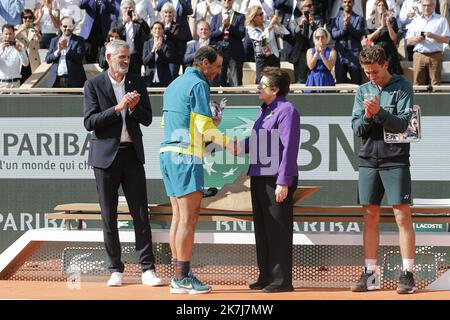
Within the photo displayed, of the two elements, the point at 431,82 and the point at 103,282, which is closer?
the point at 103,282

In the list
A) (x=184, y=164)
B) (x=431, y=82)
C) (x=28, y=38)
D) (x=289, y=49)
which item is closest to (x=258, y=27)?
(x=289, y=49)

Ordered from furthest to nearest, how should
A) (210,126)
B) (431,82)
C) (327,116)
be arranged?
(431,82), (327,116), (210,126)

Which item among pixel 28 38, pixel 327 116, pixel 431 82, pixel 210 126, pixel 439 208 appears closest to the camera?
pixel 210 126

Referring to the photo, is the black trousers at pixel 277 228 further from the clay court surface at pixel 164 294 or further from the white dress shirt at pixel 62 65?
the white dress shirt at pixel 62 65

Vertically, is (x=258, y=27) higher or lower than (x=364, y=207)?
higher

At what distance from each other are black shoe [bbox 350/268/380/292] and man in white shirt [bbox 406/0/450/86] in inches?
196

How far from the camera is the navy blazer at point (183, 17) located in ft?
44.4

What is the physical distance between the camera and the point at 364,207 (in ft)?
27.6

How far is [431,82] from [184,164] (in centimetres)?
572

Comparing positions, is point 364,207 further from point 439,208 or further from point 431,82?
point 431,82

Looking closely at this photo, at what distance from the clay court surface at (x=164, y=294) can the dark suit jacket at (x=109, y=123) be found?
1086 millimetres

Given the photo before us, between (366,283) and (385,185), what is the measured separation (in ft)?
2.84

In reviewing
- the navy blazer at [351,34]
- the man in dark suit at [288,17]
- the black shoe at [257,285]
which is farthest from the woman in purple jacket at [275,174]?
the man in dark suit at [288,17]

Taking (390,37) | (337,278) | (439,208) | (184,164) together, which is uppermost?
(390,37)
